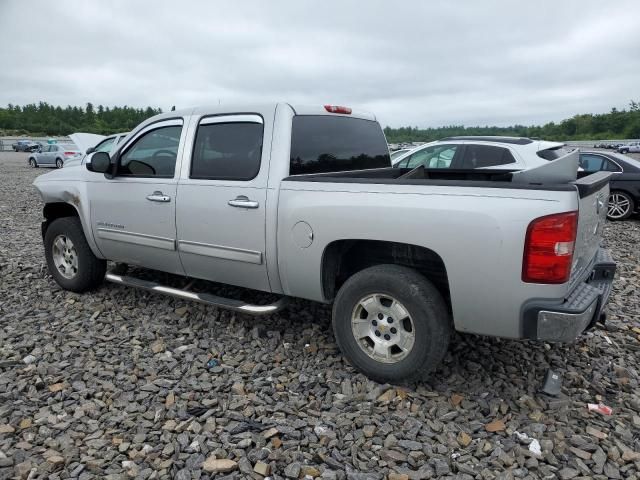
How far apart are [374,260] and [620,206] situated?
27.6 feet

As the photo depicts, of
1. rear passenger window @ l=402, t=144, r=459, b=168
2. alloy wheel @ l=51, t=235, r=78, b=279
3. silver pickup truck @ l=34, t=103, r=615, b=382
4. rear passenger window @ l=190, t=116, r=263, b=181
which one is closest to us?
silver pickup truck @ l=34, t=103, r=615, b=382

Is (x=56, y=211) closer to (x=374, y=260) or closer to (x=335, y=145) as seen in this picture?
(x=335, y=145)

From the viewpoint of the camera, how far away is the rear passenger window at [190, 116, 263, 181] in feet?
12.3

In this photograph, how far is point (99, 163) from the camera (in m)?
4.39

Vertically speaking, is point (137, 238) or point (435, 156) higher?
point (435, 156)

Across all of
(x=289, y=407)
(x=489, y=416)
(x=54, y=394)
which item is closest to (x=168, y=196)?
(x=54, y=394)

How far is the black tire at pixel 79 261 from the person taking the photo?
4887 millimetres

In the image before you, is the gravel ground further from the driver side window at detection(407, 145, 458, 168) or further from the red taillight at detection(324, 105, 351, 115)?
the driver side window at detection(407, 145, 458, 168)

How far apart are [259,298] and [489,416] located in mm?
2520

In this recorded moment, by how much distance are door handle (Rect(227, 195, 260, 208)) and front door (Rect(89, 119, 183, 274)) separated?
68cm

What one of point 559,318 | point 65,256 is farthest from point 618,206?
point 65,256

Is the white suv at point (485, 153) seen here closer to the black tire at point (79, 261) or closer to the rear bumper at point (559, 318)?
the black tire at point (79, 261)

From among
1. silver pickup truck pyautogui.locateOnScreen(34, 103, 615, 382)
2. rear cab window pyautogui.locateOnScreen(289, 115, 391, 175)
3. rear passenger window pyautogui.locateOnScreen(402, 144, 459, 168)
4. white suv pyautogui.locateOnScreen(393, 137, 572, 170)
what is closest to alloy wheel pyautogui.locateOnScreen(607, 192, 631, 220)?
white suv pyautogui.locateOnScreen(393, 137, 572, 170)

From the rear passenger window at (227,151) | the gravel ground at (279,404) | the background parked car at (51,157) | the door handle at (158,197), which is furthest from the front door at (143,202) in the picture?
the background parked car at (51,157)
